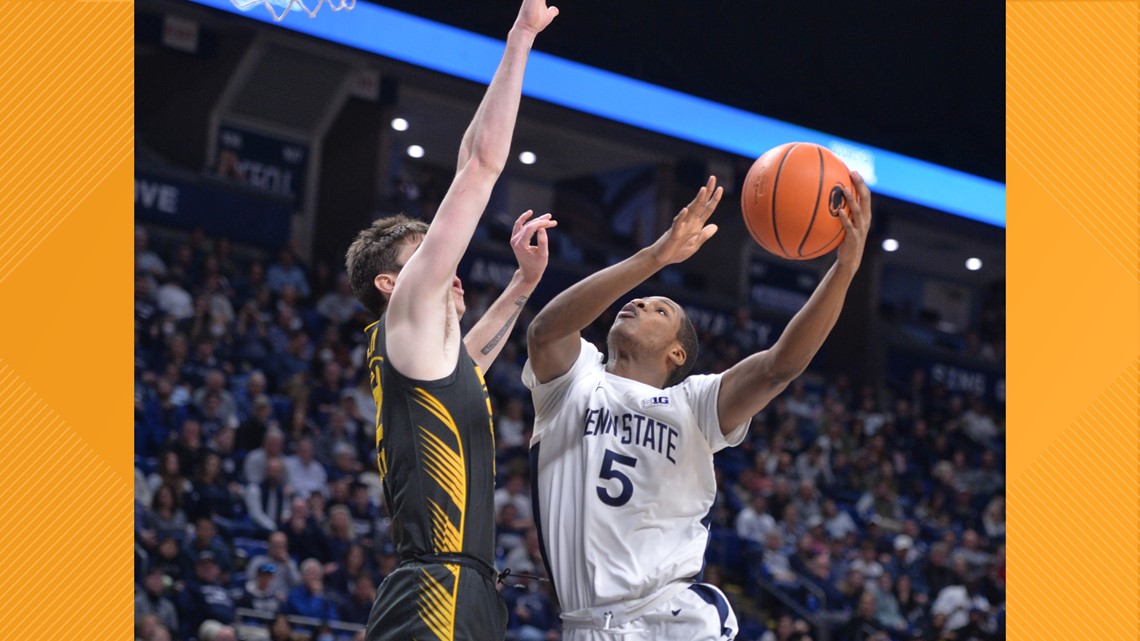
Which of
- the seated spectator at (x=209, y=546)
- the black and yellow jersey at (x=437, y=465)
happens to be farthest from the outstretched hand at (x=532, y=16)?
the seated spectator at (x=209, y=546)

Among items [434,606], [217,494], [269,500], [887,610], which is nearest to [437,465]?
[434,606]

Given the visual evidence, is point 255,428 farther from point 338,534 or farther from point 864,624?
point 864,624

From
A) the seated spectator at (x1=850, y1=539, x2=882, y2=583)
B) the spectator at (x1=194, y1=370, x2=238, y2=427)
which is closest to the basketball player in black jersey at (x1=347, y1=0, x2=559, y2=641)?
the spectator at (x1=194, y1=370, x2=238, y2=427)

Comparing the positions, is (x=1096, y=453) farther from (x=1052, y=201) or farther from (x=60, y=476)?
(x=60, y=476)

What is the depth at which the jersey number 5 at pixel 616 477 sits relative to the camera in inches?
169

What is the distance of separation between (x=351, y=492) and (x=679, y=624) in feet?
25.4

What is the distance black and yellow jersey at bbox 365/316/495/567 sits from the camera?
144 inches

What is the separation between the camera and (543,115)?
1752 cm

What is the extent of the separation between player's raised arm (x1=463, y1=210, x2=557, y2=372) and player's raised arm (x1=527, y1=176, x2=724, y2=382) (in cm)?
11

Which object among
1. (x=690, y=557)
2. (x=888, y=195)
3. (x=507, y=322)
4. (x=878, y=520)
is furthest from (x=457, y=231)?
(x=888, y=195)

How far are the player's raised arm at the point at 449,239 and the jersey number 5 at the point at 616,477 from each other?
2.79 feet

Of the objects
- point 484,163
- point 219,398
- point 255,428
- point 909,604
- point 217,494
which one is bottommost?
Answer: point 909,604

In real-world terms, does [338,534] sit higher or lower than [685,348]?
lower

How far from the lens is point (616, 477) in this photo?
4312 mm
